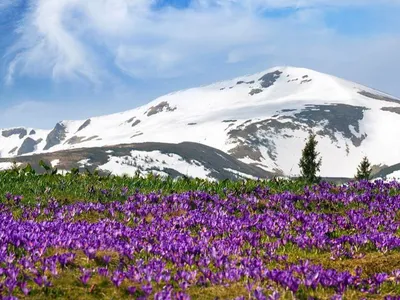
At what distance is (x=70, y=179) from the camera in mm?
17906

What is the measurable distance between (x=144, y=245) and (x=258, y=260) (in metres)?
2.02

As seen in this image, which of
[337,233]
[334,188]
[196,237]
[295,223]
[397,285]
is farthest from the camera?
[334,188]

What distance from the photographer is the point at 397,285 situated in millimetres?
7250

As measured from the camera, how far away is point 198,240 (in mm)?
9609

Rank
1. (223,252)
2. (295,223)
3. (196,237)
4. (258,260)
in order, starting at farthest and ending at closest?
(295,223)
(196,237)
(223,252)
(258,260)

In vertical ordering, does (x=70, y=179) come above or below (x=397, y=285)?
above

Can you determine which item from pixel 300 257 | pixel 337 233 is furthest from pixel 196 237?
pixel 337 233

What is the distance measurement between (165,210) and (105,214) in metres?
1.45

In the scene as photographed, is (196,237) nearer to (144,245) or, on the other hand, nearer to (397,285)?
(144,245)

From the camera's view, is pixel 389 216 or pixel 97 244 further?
pixel 389 216

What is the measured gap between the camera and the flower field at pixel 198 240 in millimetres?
6750

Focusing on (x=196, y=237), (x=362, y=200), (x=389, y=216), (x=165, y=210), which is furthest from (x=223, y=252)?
(x=362, y=200)

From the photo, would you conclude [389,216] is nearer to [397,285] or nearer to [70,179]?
[397,285]

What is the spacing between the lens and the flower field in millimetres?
6750
